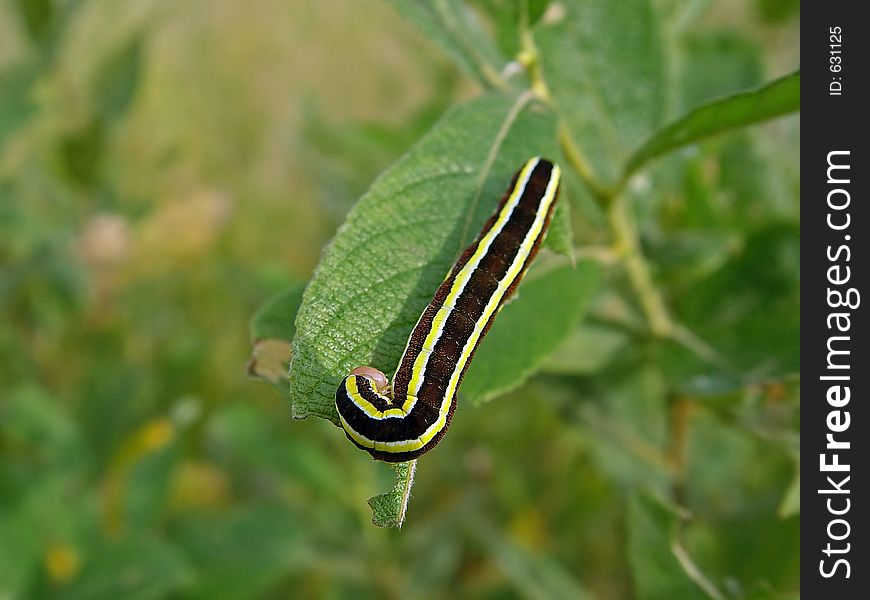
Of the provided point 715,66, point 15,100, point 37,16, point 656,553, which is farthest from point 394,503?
point 37,16

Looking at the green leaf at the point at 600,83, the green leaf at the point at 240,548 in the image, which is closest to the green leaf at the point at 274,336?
the green leaf at the point at 600,83

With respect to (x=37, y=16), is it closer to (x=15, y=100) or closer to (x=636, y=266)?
(x=15, y=100)

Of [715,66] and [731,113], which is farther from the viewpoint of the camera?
[715,66]

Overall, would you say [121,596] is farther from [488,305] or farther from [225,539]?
[488,305]

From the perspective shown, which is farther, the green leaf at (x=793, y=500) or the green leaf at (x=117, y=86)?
the green leaf at (x=117, y=86)

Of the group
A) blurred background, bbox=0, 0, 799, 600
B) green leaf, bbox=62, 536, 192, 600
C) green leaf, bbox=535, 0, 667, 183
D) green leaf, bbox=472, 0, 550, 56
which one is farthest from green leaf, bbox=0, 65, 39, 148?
green leaf, bbox=535, 0, 667, 183

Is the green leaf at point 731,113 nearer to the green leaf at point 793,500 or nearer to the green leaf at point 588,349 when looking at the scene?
the green leaf at point 588,349
